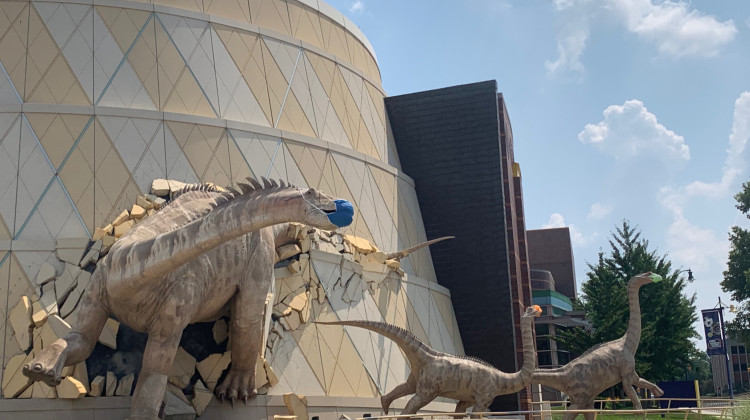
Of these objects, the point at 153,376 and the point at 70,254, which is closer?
the point at 153,376

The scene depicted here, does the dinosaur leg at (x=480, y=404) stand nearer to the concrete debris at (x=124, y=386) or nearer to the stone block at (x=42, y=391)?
the concrete debris at (x=124, y=386)

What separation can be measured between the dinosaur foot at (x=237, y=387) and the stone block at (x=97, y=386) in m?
2.51

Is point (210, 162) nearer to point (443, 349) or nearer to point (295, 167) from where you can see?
point (295, 167)

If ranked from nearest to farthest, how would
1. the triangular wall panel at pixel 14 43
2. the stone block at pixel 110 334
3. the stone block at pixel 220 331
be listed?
1. the stone block at pixel 110 334
2. the stone block at pixel 220 331
3. the triangular wall panel at pixel 14 43

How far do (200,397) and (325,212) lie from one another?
7.12 meters

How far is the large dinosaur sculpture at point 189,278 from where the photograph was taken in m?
14.0

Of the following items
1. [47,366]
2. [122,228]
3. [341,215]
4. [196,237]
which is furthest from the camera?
[122,228]

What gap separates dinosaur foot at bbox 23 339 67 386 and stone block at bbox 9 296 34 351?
3.71 metres

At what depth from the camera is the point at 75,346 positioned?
1512 cm

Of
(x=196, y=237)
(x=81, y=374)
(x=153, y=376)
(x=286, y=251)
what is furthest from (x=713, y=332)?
(x=81, y=374)

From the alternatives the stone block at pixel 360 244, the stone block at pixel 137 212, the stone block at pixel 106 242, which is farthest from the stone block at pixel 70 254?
the stone block at pixel 360 244

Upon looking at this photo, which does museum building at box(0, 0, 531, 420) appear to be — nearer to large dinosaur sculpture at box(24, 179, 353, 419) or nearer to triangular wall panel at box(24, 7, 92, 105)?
triangular wall panel at box(24, 7, 92, 105)

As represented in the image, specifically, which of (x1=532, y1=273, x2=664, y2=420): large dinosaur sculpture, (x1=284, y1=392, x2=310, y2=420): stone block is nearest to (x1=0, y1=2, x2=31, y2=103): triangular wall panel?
(x1=284, y1=392, x2=310, y2=420): stone block

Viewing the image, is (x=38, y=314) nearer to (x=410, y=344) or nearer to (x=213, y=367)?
(x=213, y=367)
